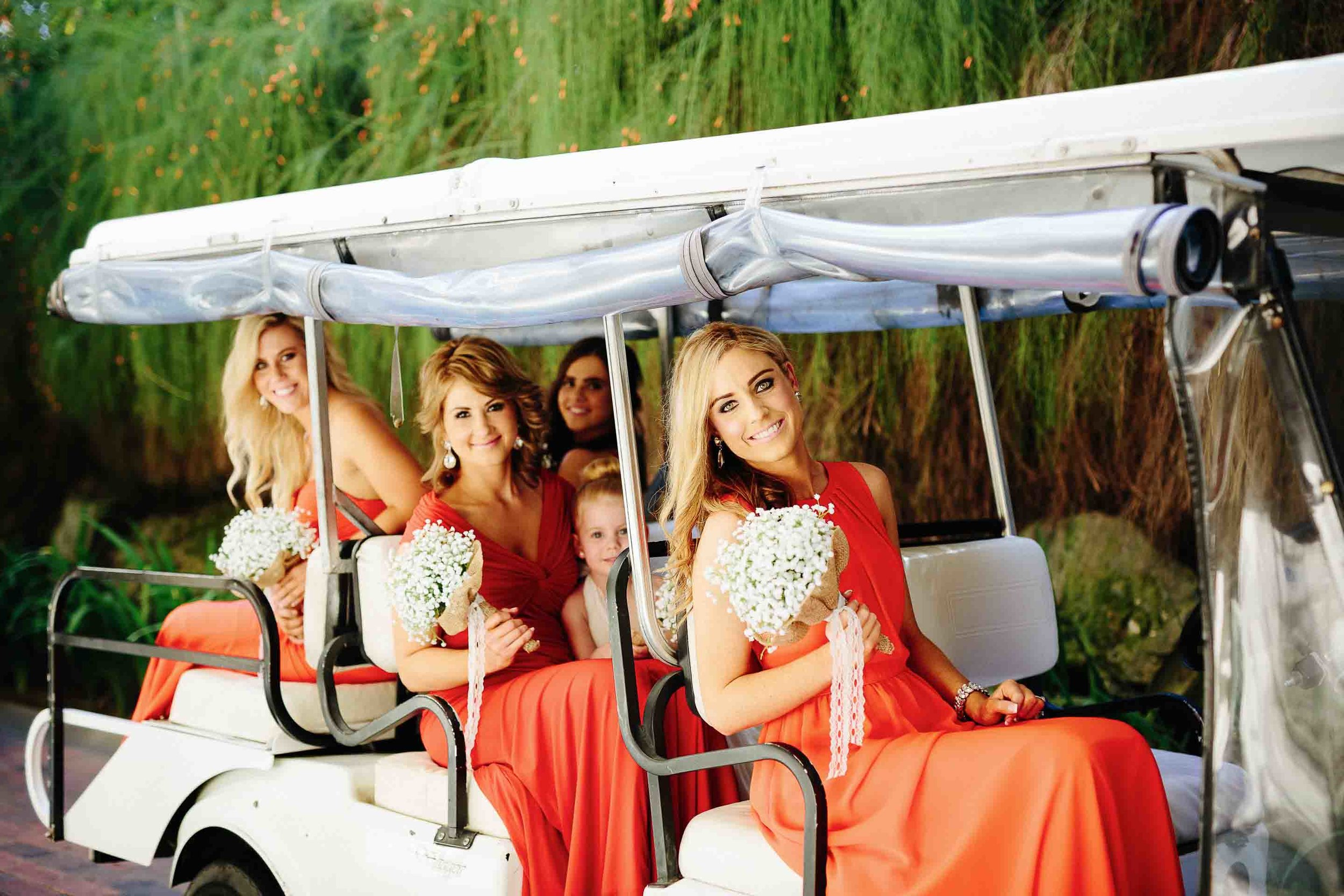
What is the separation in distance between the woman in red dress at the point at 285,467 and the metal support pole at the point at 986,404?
65.1 inches

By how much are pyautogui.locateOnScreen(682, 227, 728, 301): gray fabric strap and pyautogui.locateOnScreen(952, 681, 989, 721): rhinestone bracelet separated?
1022 mm

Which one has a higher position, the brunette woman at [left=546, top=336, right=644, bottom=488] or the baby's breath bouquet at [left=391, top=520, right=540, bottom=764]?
the brunette woman at [left=546, top=336, right=644, bottom=488]

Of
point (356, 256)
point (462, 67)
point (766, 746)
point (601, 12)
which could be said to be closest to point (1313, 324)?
point (766, 746)

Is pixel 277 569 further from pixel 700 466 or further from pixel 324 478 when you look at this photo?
Answer: pixel 700 466

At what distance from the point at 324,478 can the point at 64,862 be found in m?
3.14

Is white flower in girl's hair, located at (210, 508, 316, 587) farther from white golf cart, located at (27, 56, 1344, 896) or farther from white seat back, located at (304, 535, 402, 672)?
white seat back, located at (304, 535, 402, 672)

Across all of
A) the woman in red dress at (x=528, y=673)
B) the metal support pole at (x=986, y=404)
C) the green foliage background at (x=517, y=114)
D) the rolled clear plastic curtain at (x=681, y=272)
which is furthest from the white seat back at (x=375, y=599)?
the green foliage background at (x=517, y=114)

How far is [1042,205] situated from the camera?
2170mm

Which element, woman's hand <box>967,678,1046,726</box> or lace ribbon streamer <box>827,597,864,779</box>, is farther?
woman's hand <box>967,678,1046,726</box>

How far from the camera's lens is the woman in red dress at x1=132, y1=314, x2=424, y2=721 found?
399cm

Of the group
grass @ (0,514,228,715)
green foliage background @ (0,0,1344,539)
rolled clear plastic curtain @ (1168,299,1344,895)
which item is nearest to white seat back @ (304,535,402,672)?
rolled clear plastic curtain @ (1168,299,1344,895)

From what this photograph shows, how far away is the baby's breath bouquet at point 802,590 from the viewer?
2.38 meters

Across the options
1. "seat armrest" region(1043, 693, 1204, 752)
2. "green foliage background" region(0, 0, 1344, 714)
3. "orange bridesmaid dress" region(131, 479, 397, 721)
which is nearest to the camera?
"seat armrest" region(1043, 693, 1204, 752)

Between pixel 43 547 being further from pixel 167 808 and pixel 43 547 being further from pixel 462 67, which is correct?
pixel 167 808
